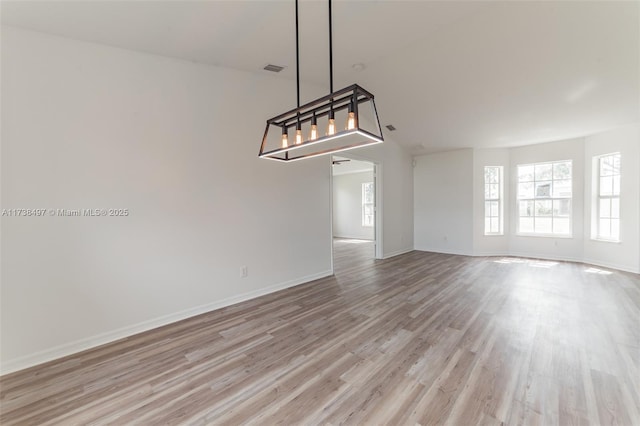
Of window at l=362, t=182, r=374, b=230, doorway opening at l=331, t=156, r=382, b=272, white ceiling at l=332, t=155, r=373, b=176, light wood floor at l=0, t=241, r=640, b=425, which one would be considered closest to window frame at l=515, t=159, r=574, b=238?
light wood floor at l=0, t=241, r=640, b=425

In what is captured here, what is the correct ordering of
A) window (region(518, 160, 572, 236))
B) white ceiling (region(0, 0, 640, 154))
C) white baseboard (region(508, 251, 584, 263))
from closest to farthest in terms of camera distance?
white ceiling (region(0, 0, 640, 154)), white baseboard (region(508, 251, 584, 263)), window (region(518, 160, 572, 236))

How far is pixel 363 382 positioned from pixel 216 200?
2.69 meters

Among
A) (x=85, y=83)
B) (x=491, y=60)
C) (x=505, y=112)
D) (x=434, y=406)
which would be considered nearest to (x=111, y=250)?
(x=85, y=83)

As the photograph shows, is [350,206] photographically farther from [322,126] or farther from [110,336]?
[110,336]

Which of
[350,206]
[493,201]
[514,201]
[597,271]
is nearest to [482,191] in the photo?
[493,201]

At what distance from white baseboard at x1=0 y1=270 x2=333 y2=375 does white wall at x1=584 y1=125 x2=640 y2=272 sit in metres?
6.80

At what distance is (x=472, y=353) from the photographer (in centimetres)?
237

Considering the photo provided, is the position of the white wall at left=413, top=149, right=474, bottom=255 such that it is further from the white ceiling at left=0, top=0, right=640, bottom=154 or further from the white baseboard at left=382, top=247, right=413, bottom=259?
the white ceiling at left=0, top=0, right=640, bottom=154

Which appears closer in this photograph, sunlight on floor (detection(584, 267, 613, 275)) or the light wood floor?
the light wood floor

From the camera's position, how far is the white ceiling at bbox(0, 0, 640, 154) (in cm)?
247

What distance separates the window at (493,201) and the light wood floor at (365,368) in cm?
Result: 320

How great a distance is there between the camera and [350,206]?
34.6ft

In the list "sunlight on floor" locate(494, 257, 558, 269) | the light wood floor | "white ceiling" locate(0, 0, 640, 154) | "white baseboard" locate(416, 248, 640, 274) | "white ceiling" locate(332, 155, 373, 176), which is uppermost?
"white ceiling" locate(0, 0, 640, 154)

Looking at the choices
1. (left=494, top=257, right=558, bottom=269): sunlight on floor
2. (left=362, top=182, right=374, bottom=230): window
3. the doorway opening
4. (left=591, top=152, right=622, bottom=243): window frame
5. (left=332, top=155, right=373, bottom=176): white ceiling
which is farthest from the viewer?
(left=362, top=182, right=374, bottom=230): window
